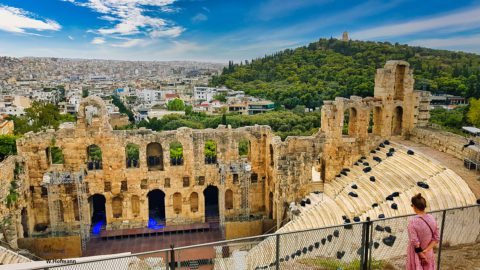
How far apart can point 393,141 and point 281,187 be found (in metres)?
9.23

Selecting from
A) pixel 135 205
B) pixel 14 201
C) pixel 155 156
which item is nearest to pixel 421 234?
pixel 14 201

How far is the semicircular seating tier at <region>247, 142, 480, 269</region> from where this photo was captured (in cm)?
1034

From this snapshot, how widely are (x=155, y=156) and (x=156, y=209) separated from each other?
4.75m

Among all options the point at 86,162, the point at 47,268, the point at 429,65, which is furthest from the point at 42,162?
the point at 429,65

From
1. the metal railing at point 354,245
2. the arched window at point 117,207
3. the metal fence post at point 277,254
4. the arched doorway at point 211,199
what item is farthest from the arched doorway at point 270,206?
the metal fence post at point 277,254

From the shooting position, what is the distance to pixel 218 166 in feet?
95.1

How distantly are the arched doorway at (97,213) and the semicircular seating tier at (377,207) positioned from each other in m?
15.0

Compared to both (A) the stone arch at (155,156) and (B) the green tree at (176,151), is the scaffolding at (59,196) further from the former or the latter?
(B) the green tree at (176,151)

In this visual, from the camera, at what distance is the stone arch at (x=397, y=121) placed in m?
29.6

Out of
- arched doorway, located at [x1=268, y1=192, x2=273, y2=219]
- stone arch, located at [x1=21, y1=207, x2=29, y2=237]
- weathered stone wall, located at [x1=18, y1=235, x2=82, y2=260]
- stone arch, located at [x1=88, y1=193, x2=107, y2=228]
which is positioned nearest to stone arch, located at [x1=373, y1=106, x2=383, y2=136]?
arched doorway, located at [x1=268, y1=192, x2=273, y2=219]

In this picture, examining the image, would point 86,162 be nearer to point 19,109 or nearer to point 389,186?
point 389,186

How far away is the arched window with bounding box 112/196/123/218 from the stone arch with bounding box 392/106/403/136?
22230mm

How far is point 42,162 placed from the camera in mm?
27219

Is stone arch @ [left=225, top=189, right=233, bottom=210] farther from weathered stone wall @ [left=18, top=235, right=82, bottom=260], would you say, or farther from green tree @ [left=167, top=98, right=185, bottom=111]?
green tree @ [left=167, top=98, right=185, bottom=111]
